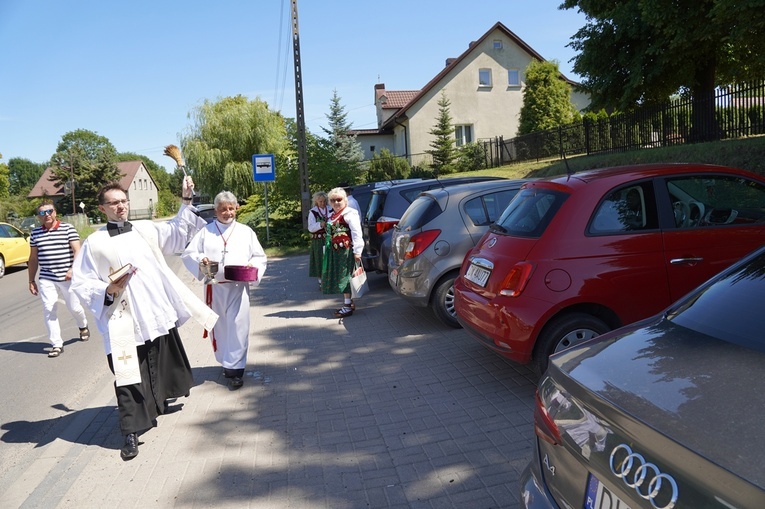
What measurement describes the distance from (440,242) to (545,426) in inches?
193

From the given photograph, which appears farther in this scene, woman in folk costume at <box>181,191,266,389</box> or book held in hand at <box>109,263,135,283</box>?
woman in folk costume at <box>181,191,266,389</box>

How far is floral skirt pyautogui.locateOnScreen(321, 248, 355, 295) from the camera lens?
830cm

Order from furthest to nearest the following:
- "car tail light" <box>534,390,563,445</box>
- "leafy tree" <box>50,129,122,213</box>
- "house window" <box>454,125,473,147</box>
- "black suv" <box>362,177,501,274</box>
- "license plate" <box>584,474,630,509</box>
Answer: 1. "leafy tree" <box>50,129,122,213</box>
2. "house window" <box>454,125,473,147</box>
3. "black suv" <box>362,177,501,274</box>
4. "car tail light" <box>534,390,563,445</box>
5. "license plate" <box>584,474,630,509</box>

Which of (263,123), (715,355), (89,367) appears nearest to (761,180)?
(715,355)

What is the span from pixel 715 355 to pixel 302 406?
3707mm

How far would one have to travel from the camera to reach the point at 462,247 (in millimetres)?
7113

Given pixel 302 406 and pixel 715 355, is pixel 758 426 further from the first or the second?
pixel 302 406

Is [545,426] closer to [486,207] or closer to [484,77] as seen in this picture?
[486,207]

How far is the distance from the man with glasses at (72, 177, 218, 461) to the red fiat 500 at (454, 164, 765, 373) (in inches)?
104

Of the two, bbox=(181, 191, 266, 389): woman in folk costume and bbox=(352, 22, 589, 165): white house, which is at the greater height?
bbox=(352, 22, 589, 165): white house

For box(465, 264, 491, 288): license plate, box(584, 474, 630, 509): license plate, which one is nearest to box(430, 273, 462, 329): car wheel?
box(465, 264, 491, 288): license plate

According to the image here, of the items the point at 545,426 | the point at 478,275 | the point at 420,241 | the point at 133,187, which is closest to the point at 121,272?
the point at 478,275

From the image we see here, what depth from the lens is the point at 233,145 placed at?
34.5 meters

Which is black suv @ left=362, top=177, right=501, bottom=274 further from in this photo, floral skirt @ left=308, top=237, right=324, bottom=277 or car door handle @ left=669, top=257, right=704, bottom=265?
car door handle @ left=669, top=257, right=704, bottom=265
